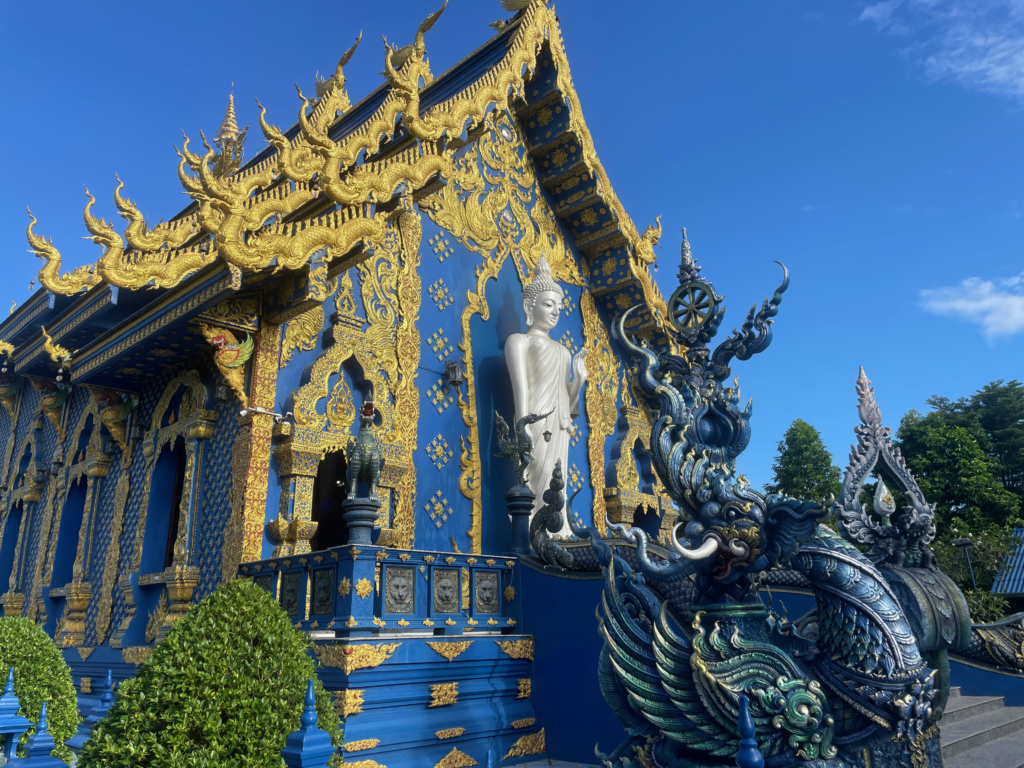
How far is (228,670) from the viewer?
10.5 ft

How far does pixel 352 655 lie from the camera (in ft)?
15.2

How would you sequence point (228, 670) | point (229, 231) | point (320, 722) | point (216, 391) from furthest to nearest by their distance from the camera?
point (216, 391) < point (229, 231) < point (320, 722) < point (228, 670)

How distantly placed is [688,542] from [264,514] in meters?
3.72

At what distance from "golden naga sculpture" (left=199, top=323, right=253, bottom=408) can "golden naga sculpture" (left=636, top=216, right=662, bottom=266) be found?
567 centimetres

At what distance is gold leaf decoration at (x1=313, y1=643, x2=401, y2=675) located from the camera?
4.62 metres

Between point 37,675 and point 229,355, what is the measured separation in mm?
2619

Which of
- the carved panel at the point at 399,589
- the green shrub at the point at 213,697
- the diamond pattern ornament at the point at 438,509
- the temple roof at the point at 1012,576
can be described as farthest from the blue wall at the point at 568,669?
the temple roof at the point at 1012,576

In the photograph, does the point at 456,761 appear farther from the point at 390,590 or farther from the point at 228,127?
the point at 228,127

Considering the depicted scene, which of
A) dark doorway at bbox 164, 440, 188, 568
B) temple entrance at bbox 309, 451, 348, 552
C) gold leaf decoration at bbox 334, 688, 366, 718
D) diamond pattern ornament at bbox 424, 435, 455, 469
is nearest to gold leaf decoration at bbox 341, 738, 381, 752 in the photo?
gold leaf decoration at bbox 334, 688, 366, 718

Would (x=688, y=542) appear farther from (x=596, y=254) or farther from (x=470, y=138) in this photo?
(x=596, y=254)

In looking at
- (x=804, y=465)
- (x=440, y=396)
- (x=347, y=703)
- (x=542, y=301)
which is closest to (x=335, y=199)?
(x=440, y=396)

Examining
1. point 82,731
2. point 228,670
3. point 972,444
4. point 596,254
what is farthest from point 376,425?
point 972,444

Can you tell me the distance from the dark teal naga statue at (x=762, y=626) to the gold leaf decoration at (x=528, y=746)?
1.71m

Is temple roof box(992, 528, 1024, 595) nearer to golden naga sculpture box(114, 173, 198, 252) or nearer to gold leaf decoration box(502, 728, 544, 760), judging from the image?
gold leaf decoration box(502, 728, 544, 760)
